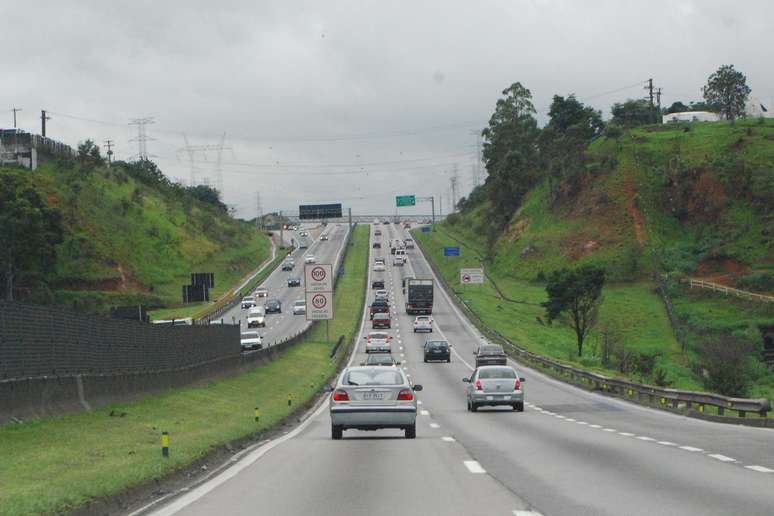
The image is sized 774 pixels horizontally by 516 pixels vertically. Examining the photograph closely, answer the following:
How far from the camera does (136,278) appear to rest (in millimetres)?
111938

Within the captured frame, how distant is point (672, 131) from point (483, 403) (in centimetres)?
11978

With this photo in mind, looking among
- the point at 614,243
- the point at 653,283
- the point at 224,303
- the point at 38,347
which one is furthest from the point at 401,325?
the point at 38,347

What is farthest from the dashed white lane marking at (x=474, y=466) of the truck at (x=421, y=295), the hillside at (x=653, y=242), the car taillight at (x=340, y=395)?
the truck at (x=421, y=295)

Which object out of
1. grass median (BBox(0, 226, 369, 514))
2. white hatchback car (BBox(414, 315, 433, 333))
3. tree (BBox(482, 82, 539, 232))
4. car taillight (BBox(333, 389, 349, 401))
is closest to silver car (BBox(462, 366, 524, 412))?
grass median (BBox(0, 226, 369, 514))

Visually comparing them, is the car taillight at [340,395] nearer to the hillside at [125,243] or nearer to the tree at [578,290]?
the tree at [578,290]

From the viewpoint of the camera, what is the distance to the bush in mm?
54969

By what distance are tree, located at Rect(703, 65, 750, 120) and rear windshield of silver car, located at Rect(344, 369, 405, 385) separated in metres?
156

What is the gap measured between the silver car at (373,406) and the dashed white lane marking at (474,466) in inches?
242

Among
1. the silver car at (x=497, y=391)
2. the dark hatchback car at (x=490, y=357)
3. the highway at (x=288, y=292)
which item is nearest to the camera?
the silver car at (x=497, y=391)

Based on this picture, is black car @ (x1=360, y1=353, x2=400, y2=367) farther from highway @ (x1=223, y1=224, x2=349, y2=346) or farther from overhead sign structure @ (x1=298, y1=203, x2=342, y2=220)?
overhead sign structure @ (x1=298, y1=203, x2=342, y2=220)

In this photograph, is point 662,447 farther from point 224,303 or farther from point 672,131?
point 672,131

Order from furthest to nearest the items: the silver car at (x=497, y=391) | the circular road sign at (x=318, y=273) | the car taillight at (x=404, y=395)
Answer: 1. the circular road sign at (x=318, y=273)
2. the silver car at (x=497, y=391)
3. the car taillight at (x=404, y=395)

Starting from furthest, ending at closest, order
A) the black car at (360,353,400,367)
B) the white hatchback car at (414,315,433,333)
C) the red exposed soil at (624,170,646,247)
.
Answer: the red exposed soil at (624,170,646,247) < the white hatchback car at (414,315,433,333) < the black car at (360,353,400,367)

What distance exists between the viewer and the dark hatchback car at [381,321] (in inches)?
3541
